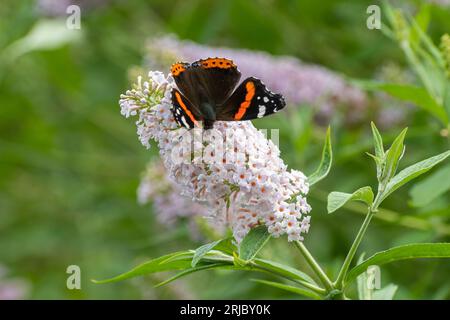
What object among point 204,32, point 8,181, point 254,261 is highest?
point 204,32

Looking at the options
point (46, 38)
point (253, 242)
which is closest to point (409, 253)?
point (253, 242)

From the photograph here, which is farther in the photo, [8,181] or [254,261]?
[8,181]

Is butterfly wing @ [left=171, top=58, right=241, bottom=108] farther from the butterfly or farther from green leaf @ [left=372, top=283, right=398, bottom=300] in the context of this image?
green leaf @ [left=372, top=283, right=398, bottom=300]

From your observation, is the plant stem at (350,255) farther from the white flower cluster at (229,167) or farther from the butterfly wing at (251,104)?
the butterfly wing at (251,104)

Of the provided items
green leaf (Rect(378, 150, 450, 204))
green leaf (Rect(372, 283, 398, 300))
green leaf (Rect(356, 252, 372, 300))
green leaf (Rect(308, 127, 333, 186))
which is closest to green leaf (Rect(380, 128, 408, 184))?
green leaf (Rect(378, 150, 450, 204))

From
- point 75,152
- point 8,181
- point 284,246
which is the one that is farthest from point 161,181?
point 8,181

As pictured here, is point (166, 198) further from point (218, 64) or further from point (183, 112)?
point (183, 112)
